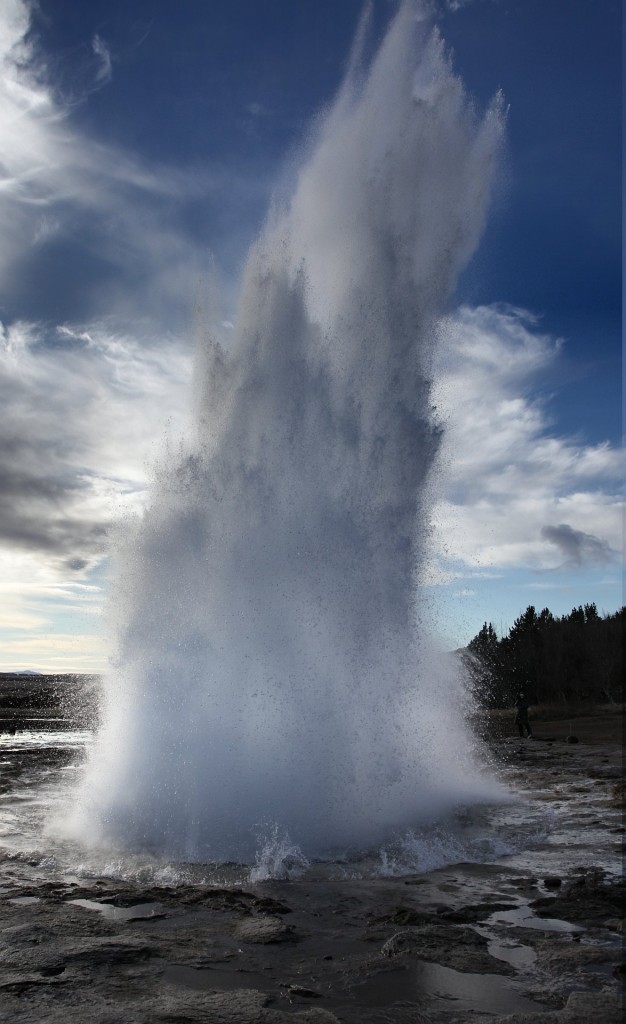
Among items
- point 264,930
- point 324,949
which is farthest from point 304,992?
point 264,930

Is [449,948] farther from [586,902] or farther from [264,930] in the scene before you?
[586,902]

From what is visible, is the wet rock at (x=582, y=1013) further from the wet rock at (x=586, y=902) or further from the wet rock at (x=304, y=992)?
the wet rock at (x=586, y=902)

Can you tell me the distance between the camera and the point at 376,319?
53.8 ft

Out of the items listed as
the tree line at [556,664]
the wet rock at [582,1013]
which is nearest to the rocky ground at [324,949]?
the wet rock at [582,1013]

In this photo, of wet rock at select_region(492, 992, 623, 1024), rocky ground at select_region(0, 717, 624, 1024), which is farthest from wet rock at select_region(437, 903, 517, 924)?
wet rock at select_region(492, 992, 623, 1024)

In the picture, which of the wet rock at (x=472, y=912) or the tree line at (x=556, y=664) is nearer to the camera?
the wet rock at (x=472, y=912)

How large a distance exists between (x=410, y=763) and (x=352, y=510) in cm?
531

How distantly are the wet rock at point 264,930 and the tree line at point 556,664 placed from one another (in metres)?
48.2

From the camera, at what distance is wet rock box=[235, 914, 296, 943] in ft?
22.0

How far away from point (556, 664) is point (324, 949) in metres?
62.2

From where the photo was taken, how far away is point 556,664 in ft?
208

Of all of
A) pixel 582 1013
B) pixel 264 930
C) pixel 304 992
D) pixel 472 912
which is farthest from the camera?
pixel 472 912

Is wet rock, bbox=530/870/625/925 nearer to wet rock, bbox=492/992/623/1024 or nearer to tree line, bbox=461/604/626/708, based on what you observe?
wet rock, bbox=492/992/623/1024

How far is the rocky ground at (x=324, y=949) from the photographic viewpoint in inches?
204
